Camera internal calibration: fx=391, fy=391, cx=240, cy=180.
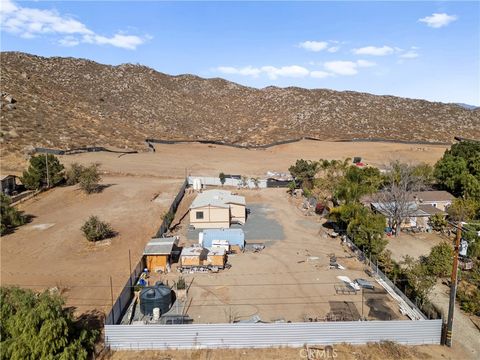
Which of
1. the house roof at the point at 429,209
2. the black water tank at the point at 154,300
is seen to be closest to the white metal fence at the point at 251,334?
the black water tank at the point at 154,300

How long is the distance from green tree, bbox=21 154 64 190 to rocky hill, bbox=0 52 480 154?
1397cm

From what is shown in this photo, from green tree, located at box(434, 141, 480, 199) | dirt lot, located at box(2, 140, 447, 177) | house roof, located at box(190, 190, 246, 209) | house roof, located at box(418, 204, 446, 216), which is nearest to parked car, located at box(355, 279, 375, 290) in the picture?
house roof, located at box(190, 190, 246, 209)

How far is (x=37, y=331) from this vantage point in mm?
14727

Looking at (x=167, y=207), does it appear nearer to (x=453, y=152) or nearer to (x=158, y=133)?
(x=453, y=152)

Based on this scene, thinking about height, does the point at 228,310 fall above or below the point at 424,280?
below

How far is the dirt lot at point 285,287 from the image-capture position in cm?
1984

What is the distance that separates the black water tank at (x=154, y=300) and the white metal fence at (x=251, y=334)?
233cm

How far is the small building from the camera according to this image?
28312mm

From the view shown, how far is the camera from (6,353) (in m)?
14.6

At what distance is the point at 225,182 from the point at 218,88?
280 feet

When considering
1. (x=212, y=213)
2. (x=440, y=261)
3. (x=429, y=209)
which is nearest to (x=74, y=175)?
(x=212, y=213)

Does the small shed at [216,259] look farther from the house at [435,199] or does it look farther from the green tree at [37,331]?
the house at [435,199]

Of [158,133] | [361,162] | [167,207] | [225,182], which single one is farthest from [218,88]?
[167,207]

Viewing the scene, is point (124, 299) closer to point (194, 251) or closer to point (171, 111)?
point (194, 251)
